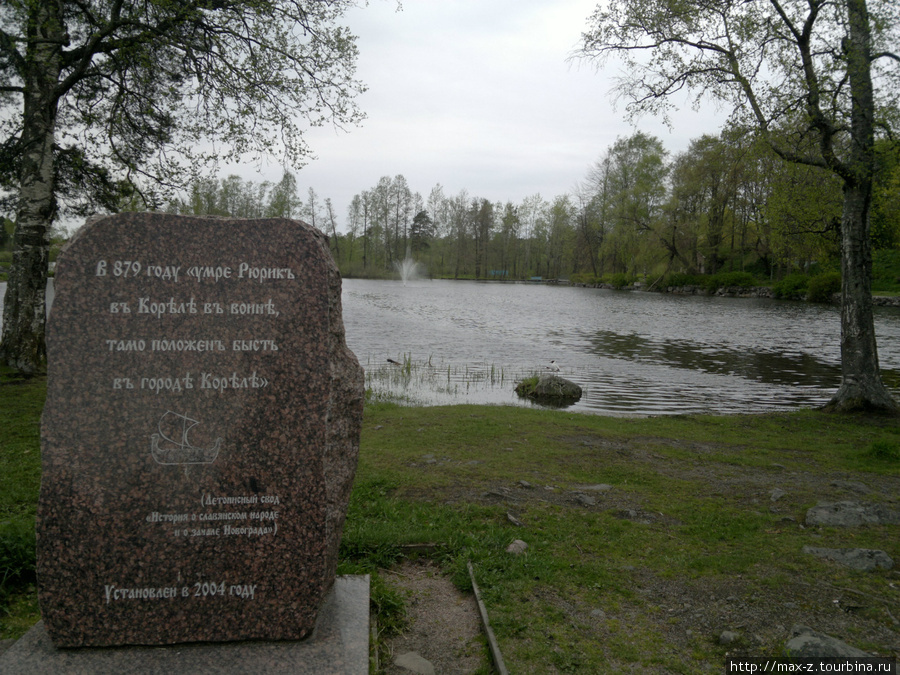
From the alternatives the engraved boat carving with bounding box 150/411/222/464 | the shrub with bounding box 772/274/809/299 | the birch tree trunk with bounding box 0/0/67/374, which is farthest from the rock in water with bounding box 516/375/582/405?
the shrub with bounding box 772/274/809/299

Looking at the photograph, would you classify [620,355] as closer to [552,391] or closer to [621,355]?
[621,355]

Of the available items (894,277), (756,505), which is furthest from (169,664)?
(894,277)

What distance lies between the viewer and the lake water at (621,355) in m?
16.0

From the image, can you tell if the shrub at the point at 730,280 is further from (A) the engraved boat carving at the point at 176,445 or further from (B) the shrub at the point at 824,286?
(A) the engraved boat carving at the point at 176,445

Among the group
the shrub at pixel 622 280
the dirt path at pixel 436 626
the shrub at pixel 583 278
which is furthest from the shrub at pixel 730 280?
the dirt path at pixel 436 626

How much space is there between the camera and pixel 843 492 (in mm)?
6789

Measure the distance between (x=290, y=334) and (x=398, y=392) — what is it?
12213 mm

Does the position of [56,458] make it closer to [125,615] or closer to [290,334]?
[125,615]

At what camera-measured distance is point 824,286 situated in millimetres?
53781

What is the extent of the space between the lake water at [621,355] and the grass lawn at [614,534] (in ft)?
19.7

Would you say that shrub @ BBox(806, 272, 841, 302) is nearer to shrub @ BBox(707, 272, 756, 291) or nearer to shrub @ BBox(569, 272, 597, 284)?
shrub @ BBox(707, 272, 756, 291)

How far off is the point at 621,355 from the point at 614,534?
19.4 meters

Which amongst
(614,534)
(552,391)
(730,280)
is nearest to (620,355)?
(552,391)

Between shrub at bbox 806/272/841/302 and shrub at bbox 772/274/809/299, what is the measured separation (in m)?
2.25
